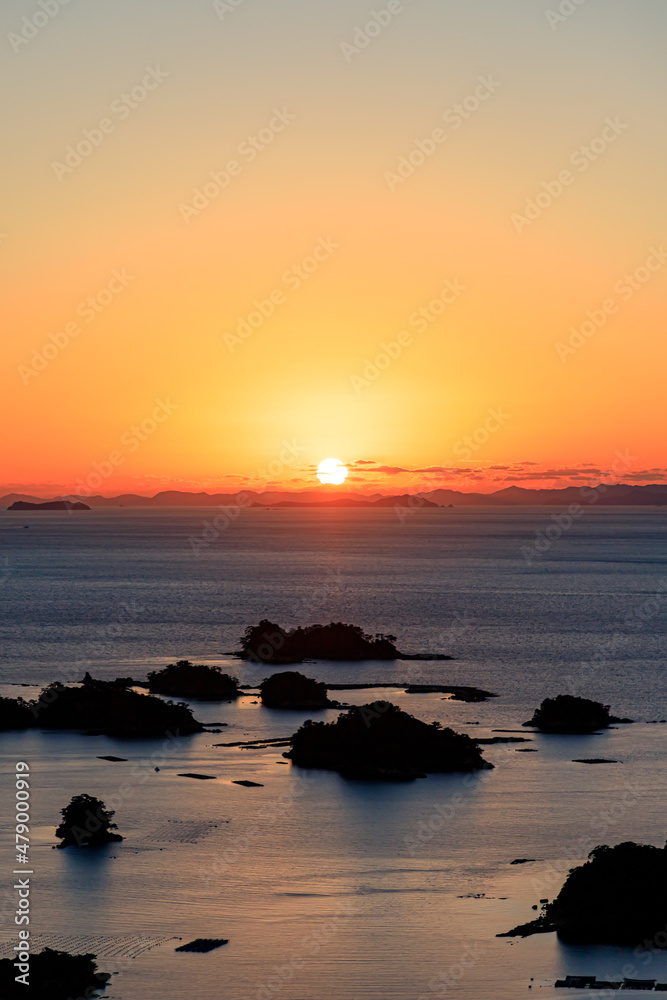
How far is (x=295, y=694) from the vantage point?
77.8 m

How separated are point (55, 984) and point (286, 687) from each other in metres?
50.8

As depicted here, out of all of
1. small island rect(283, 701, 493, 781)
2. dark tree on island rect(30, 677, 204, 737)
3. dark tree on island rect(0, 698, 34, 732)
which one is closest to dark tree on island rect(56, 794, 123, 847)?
small island rect(283, 701, 493, 781)

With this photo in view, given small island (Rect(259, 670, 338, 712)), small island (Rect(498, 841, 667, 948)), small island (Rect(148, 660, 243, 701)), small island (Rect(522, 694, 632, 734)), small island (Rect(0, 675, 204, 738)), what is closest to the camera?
small island (Rect(498, 841, 667, 948))

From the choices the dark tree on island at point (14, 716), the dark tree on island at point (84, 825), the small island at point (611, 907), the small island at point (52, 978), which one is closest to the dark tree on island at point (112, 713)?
the dark tree on island at point (14, 716)

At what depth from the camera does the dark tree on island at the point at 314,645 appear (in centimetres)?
10500

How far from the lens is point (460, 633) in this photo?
407 ft

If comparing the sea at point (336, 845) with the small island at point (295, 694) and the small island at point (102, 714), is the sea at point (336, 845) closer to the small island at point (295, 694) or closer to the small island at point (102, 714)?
the small island at point (295, 694)

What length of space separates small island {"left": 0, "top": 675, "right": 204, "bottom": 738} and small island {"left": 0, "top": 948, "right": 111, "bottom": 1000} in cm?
3900

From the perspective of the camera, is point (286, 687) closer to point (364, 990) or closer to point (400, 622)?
point (364, 990)

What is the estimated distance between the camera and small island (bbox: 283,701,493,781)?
57688mm

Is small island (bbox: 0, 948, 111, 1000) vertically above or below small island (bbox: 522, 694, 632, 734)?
below

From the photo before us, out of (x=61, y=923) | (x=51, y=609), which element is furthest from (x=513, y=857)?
(x=51, y=609)

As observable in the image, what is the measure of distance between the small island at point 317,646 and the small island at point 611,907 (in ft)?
231

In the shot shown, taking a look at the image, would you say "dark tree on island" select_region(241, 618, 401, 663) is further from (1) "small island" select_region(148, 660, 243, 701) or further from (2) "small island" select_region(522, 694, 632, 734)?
(2) "small island" select_region(522, 694, 632, 734)
